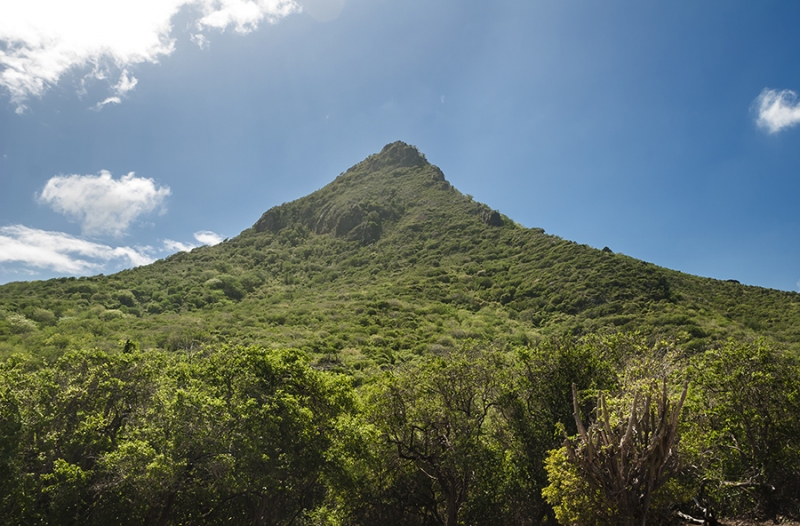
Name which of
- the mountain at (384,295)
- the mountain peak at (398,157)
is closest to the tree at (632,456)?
the mountain at (384,295)

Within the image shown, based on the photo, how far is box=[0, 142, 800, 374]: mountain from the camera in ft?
181

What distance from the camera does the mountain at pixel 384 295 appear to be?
55.2 m

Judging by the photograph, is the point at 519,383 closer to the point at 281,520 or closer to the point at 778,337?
the point at 281,520

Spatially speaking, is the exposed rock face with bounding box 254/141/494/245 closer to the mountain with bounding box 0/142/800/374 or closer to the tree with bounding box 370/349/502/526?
the mountain with bounding box 0/142/800/374

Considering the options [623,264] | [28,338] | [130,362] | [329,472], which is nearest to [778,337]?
[623,264]

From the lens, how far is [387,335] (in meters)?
63.8

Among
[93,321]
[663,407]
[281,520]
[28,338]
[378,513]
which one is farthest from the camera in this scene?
[93,321]

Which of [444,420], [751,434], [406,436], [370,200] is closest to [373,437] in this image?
[406,436]

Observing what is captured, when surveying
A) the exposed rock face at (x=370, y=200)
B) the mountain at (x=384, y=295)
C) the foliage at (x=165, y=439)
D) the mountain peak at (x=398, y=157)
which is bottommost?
the foliage at (x=165, y=439)

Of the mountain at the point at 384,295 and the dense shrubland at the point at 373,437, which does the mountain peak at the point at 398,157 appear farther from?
the dense shrubland at the point at 373,437

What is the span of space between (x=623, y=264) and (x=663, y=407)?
79.9 m

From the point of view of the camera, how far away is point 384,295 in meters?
81.2

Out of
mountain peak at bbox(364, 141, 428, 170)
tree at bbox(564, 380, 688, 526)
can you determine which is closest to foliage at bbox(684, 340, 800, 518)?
tree at bbox(564, 380, 688, 526)

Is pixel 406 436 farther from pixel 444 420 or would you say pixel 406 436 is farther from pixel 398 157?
pixel 398 157
